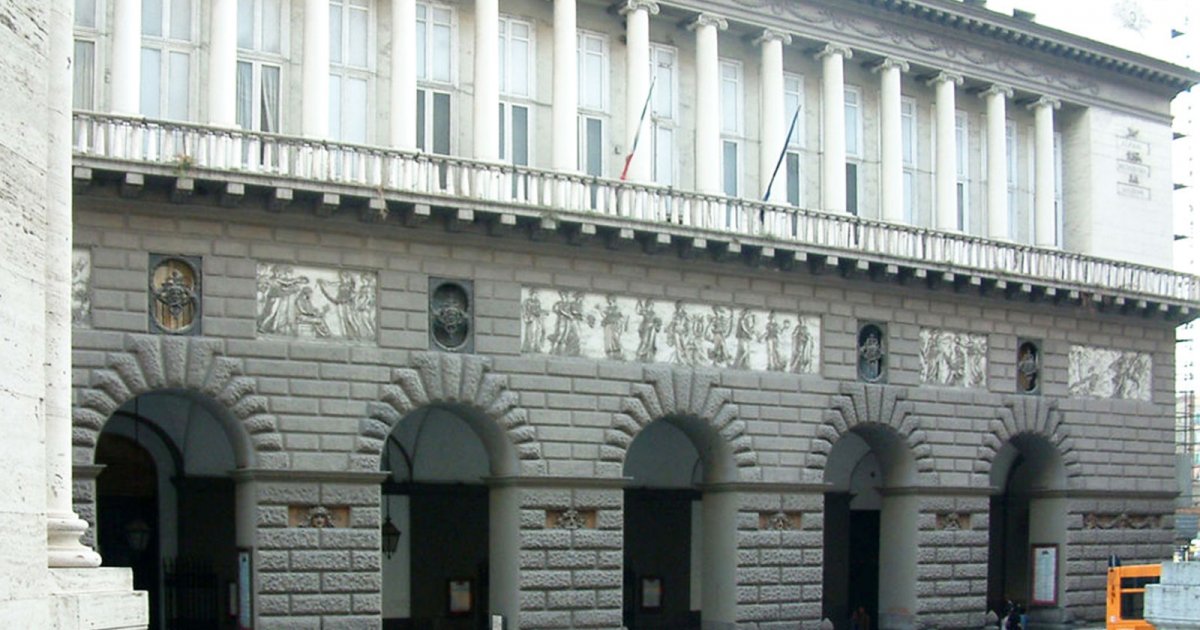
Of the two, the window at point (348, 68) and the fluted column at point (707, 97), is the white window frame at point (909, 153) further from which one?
the window at point (348, 68)

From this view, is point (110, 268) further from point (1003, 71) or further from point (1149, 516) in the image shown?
point (1149, 516)

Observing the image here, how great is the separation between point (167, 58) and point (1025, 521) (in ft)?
84.8

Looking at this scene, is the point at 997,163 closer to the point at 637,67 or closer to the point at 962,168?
the point at 962,168

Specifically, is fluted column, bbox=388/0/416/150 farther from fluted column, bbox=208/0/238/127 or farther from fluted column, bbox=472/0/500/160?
fluted column, bbox=208/0/238/127

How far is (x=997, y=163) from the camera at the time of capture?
45.9 m

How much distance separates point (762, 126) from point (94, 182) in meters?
16.2

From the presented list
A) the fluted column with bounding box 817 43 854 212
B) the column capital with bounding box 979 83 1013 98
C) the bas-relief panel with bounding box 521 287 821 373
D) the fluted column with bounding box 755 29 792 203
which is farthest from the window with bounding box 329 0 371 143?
the column capital with bounding box 979 83 1013 98

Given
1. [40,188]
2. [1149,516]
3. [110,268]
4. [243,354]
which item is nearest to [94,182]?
[110,268]

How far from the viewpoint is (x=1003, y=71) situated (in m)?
46.0

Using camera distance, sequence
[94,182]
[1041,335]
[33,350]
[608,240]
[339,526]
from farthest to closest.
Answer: [1041,335] < [608,240] < [339,526] < [94,182] < [33,350]

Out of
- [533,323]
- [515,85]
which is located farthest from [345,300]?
[515,85]

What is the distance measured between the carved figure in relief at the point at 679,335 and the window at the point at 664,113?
A: 3.22 metres

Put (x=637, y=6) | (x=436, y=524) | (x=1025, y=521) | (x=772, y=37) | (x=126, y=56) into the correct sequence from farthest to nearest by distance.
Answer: (x=1025, y=521)
(x=772, y=37)
(x=436, y=524)
(x=637, y=6)
(x=126, y=56)

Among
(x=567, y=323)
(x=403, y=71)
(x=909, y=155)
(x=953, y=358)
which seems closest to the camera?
(x=403, y=71)
